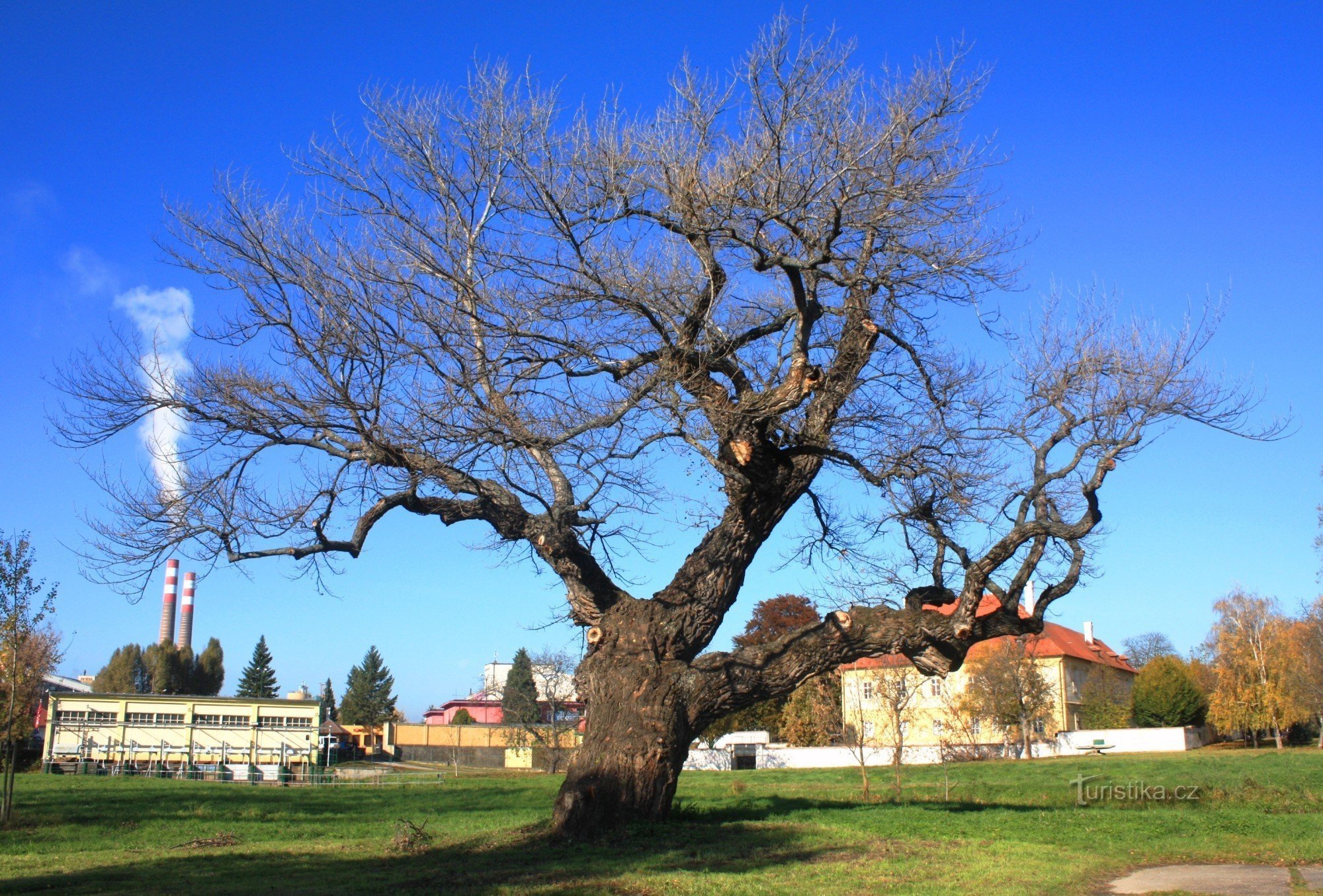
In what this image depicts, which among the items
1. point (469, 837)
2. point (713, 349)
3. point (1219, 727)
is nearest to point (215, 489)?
point (469, 837)

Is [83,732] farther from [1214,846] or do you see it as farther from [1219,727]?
[1219,727]

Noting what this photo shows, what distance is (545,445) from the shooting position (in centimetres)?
1059

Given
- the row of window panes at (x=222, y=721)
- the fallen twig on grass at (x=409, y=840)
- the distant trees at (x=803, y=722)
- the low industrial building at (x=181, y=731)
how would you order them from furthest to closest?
the row of window panes at (x=222, y=721) → the low industrial building at (x=181, y=731) → the distant trees at (x=803, y=722) → the fallen twig on grass at (x=409, y=840)

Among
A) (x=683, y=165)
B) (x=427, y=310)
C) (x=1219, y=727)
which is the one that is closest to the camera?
(x=683, y=165)

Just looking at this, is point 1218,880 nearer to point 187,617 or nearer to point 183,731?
point 183,731

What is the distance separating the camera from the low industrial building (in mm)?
46219

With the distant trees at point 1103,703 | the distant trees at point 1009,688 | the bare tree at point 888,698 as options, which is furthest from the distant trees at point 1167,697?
the bare tree at point 888,698

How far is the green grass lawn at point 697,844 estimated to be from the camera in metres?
8.27

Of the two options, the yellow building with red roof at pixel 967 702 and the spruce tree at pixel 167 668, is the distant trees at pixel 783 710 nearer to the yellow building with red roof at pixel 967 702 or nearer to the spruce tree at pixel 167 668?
the yellow building with red roof at pixel 967 702

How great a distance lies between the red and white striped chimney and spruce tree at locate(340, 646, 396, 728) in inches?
683

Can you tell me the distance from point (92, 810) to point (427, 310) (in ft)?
42.0

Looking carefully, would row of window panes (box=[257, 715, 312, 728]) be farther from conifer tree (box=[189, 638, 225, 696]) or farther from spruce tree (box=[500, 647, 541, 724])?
conifer tree (box=[189, 638, 225, 696])

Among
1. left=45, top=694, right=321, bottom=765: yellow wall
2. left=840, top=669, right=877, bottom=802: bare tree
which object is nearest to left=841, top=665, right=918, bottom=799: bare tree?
left=840, top=669, right=877, bottom=802: bare tree

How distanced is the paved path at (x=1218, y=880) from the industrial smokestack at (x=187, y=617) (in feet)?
284
